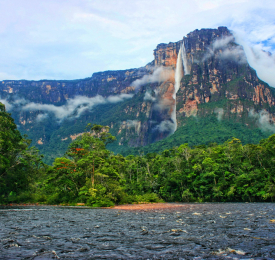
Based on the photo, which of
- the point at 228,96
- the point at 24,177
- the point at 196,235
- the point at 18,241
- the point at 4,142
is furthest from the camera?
the point at 228,96

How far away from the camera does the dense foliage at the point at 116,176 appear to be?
36.7 meters

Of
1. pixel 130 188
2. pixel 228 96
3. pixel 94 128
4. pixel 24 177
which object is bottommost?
pixel 130 188

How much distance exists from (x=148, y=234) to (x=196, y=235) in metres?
2.21

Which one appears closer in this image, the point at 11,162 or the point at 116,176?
the point at 11,162

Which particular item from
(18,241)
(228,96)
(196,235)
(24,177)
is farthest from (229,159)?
(228,96)

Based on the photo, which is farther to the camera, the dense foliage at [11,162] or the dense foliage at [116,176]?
the dense foliage at [116,176]

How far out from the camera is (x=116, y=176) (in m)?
45.0

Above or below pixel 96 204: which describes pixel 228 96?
above

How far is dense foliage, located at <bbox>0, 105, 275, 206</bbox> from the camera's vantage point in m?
36.7

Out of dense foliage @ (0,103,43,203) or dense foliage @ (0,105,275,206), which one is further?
dense foliage @ (0,105,275,206)

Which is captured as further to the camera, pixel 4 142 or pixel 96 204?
pixel 96 204

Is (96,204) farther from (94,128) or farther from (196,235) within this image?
(94,128)

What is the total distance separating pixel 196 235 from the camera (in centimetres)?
1149

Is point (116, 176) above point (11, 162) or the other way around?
the other way around
